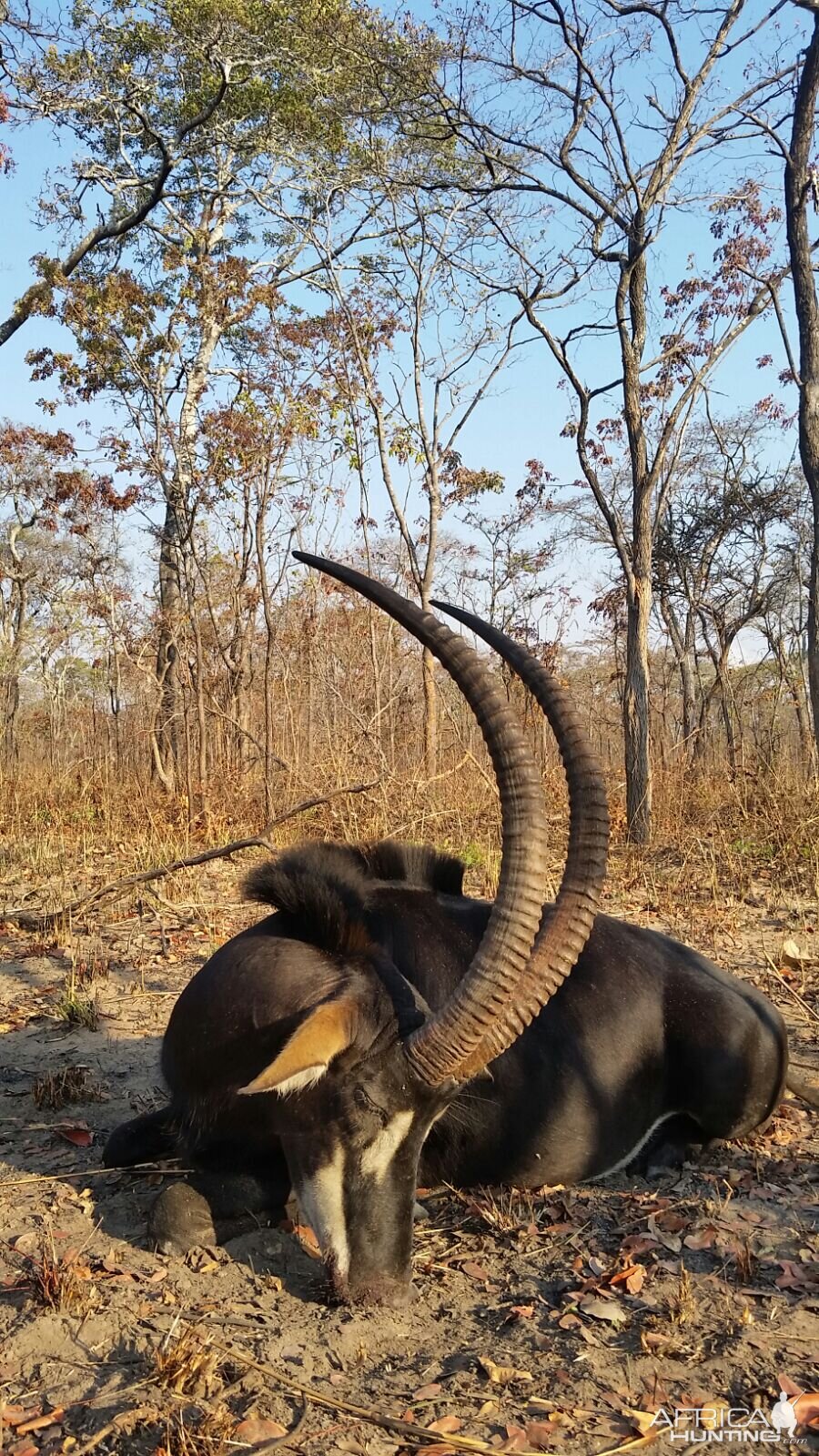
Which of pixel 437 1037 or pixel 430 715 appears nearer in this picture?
pixel 437 1037

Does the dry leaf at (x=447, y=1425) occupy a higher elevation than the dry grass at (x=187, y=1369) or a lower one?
lower

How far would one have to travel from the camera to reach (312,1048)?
2895 millimetres

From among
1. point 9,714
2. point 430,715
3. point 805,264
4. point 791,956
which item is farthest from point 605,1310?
point 9,714

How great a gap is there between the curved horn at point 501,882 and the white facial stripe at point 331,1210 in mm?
409

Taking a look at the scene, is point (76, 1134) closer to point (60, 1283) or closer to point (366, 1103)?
point (60, 1283)

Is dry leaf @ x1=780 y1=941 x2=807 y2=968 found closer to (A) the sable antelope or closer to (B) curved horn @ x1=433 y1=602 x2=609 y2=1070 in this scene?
(A) the sable antelope

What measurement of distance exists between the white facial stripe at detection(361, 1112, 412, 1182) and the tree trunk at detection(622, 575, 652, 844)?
26.5 feet

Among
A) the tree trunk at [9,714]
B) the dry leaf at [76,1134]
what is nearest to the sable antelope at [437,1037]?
the dry leaf at [76,1134]

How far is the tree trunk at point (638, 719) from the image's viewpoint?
430 inches

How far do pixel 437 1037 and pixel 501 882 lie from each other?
50cm

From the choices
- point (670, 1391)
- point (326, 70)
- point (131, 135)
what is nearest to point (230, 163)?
point (131, 135)

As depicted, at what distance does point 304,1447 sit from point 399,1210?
745 mm

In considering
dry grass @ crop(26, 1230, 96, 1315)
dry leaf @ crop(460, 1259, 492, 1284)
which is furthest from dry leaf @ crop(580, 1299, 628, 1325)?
dry grass @ crop(26, 1230, 96, 1315)

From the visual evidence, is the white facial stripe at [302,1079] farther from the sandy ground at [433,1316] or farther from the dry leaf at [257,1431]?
the dry leaf at [257,1431]
